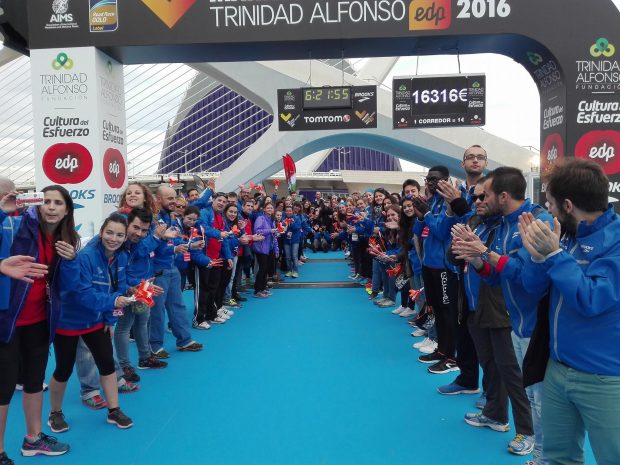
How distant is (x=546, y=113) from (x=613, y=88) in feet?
3.32

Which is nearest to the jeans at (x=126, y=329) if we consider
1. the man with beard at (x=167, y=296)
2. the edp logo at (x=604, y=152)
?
the man with beard at (x=167, y=296)

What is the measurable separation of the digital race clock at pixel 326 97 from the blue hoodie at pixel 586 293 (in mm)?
7046

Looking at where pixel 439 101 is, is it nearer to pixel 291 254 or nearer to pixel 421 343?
pixel 421 343

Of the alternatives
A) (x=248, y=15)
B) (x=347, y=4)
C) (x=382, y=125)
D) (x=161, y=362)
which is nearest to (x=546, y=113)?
(x=347, y=4)

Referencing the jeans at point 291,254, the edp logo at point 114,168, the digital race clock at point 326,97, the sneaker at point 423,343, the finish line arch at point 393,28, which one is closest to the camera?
the sneaker at point 423,343

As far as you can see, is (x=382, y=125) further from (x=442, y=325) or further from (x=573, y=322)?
(x=573, y=322)

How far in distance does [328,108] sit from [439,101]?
6.38 ft

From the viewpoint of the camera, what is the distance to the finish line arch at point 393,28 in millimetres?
6660

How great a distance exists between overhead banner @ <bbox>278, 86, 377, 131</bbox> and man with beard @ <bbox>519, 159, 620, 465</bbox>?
6.89m

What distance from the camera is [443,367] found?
4695mm

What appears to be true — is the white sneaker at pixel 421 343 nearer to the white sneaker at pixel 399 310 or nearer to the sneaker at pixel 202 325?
the white sneaker at pixel 399 310

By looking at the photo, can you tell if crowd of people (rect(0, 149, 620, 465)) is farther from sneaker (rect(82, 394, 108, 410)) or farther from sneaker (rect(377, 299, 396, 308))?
sneaker (rect(377, 299, 396, 308))

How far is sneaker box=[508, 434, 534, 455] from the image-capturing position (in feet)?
10.1

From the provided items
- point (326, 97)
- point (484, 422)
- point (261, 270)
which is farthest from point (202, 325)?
point (326, 97)
